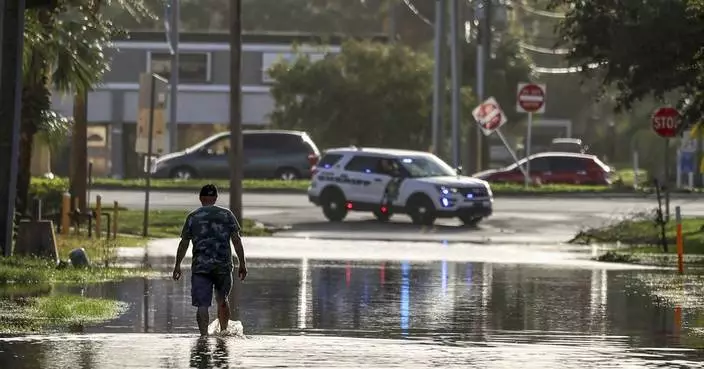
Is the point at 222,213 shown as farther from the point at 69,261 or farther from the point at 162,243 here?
the point at 162,243

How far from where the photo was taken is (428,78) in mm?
72062

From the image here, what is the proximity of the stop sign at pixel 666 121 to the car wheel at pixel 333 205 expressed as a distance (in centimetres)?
887

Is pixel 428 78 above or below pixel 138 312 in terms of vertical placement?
above

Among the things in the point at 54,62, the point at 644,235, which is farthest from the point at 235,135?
the point at 644,235

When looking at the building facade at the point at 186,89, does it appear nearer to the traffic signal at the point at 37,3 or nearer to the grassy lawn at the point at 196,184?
the grassy lawn at the point at 196,184

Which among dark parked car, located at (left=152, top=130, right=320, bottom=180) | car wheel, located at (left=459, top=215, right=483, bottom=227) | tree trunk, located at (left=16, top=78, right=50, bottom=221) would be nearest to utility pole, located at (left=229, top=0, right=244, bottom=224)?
tree trunk, located at (left=16, top=78, right=50, bottom=221)

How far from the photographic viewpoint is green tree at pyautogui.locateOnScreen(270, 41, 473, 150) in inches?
2825

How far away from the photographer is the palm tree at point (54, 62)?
32.1 meters

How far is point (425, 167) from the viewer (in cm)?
4472

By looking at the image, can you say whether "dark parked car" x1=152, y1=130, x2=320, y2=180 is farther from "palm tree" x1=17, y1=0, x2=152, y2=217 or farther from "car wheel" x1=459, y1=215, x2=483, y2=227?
"palm tree" x1=17, y1=0, x2=152, y2=217

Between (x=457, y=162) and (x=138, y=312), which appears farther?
(x=457, y=162)

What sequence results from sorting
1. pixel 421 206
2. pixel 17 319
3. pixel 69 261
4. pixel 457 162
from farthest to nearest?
pixel 457 162 → pixel 421 206 → pixel 69 261 → pixel 17 319

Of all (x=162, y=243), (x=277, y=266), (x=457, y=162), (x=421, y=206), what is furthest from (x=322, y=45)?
(x=277, y=266)

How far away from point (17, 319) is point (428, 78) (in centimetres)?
5328
